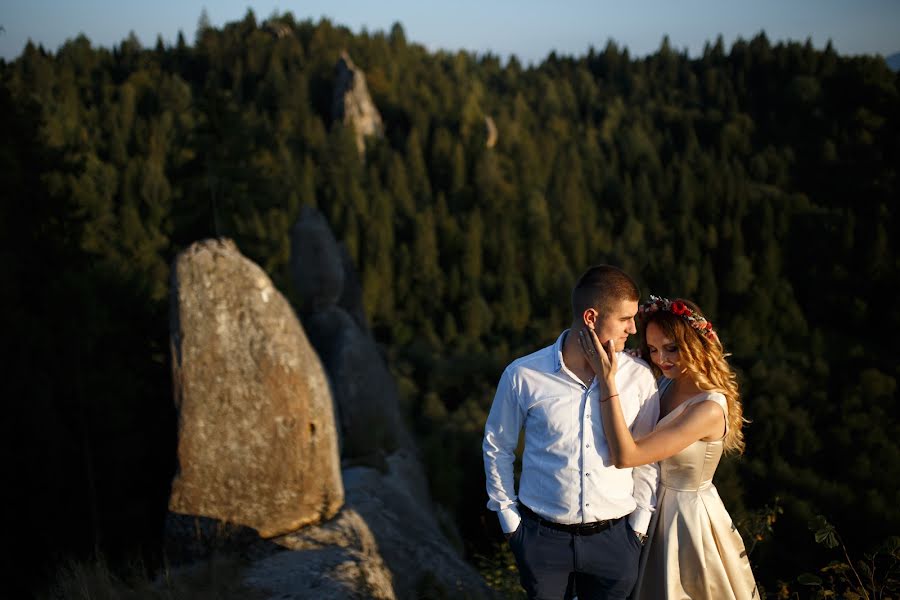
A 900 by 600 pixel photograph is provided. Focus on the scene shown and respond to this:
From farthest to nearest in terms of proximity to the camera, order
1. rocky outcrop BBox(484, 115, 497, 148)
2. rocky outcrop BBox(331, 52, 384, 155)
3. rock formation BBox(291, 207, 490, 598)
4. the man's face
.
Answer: rocky outcrop BBox(484, 115, 497, 148)
rocky outcrop BBox(331, 52, 384, 155)
rock formation BBox(291, 207, 490, 598)
the man's face

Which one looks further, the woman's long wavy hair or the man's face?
the woman's long wavy hair

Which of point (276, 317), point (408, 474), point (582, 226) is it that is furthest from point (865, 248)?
point (276, 317)

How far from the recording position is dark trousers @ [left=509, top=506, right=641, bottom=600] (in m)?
3.41

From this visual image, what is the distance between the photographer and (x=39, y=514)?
27.8 ft

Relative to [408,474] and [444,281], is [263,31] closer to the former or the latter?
[444,281]

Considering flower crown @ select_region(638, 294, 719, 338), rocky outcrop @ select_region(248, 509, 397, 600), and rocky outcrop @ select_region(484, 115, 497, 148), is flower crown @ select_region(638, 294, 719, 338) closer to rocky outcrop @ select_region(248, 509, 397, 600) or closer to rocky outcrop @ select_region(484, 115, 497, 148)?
rocky outcrop @ select_region(248, 509, 397, 600)

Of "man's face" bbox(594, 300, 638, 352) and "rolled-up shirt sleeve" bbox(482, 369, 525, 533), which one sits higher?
"man's face" bbox(594, 300, 638, 352)

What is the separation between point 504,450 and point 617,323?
2.68 feet

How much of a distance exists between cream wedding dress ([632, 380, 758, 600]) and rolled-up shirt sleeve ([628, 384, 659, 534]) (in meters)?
0.08

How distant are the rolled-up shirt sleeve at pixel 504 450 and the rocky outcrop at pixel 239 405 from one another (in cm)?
357

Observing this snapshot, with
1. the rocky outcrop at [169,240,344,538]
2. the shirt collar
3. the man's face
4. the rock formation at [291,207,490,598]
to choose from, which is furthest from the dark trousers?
the rocky outcrop at [169,240,344,538]

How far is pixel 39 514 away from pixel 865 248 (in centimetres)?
7443

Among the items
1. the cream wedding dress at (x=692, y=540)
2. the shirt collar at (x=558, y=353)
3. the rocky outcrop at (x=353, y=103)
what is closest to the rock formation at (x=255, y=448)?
the cream wedding dress at (x=692, y=540)

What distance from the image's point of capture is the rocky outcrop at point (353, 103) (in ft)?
260
